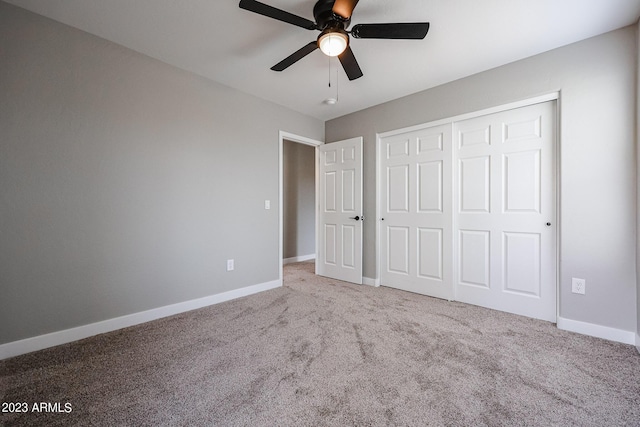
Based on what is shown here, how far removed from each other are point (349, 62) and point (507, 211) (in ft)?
6.83

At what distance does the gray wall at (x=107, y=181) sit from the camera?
1.85 meters

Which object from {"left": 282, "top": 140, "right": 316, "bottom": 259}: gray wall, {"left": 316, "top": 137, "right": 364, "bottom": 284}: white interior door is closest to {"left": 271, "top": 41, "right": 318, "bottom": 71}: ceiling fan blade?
{"left": 316, "top": 137, "right": 364, "bottom": 284}: white interior door

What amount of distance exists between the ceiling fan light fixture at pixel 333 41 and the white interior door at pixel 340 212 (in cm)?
184

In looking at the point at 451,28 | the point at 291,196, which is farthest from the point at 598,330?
the point at 291,196

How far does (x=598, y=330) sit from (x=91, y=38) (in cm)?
473

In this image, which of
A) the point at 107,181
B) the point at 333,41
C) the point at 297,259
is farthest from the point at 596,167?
the point at 297,259

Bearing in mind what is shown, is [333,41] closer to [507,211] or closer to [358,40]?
[358,40]

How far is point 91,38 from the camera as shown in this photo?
213cm

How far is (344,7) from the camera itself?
157 cm

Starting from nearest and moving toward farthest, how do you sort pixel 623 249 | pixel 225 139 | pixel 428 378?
pixel 428 378, pixel 623 249, pixel 225 139

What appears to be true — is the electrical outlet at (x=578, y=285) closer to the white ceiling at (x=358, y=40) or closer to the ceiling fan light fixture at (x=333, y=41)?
the white ceiling at (x=358, y=40)

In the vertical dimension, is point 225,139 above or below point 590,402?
above

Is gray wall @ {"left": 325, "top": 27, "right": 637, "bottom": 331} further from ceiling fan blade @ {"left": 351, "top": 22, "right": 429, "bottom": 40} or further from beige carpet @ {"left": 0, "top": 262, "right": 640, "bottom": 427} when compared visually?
ceiling fan blade @ {"left": 351, "top": 22, "right": 429, "bottom": 40}

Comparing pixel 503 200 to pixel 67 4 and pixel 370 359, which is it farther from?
pixel 67 4
